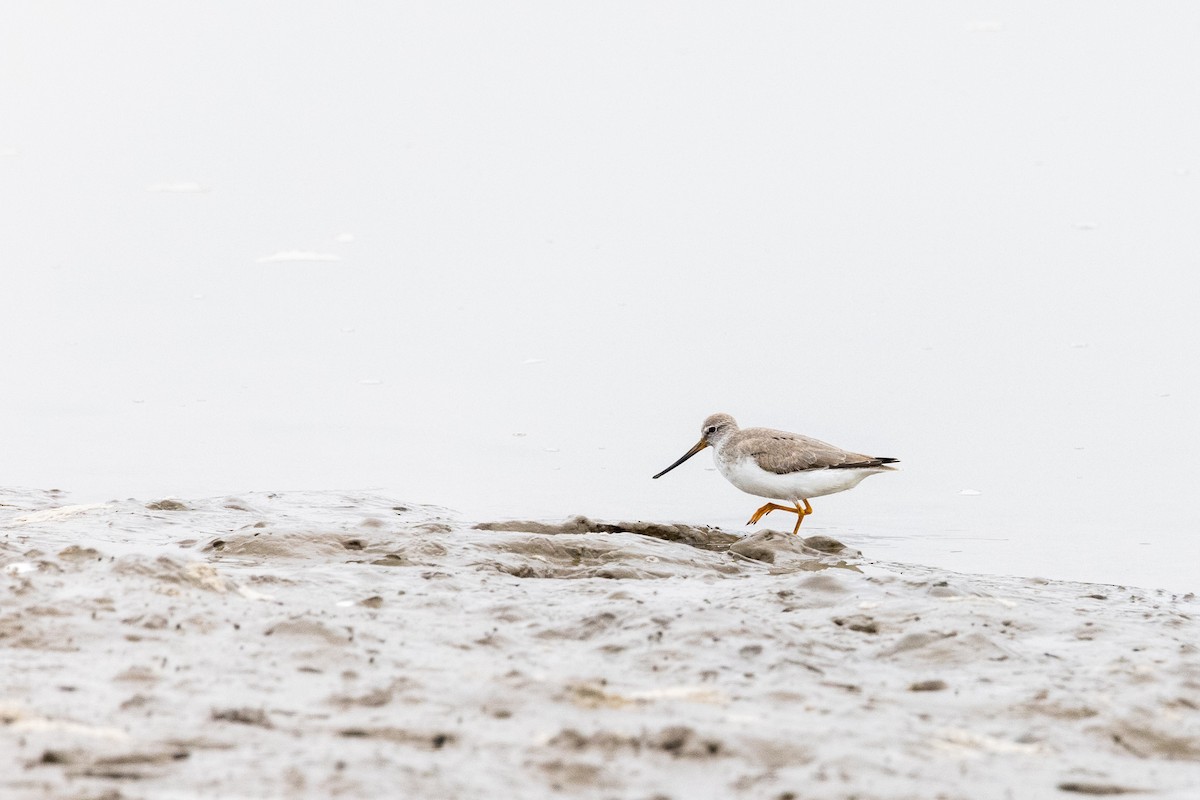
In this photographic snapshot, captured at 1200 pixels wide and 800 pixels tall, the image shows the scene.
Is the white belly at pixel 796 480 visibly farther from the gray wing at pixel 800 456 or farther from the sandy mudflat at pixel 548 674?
the sandy mudflat at pixel 548 674

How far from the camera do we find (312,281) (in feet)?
38.2

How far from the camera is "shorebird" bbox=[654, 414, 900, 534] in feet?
28.7

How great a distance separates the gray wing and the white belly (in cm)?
4

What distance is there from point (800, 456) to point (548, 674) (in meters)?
4.50

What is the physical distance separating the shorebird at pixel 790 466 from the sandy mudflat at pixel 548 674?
2072 millimetres

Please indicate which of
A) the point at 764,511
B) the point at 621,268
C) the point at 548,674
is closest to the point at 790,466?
the point at 764,511

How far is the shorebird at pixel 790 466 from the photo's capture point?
344 inches

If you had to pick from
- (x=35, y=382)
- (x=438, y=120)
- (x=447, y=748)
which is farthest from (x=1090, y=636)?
(x=438, y=120)

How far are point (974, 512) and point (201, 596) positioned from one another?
4.75m

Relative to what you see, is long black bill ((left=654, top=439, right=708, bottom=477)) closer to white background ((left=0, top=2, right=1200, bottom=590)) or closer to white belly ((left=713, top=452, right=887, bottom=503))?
white background ((left=0, top=2, right=1200, bottom=590))

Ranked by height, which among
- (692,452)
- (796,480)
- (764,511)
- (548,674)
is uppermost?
(692,452)

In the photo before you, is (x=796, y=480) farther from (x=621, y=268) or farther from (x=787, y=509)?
(x=621, y=268)

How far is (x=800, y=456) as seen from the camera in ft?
28.7

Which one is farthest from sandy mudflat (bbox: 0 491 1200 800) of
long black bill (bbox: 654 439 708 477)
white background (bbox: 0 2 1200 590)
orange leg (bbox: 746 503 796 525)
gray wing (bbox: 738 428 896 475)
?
long black bill (bbox: 654 439 708 477)
